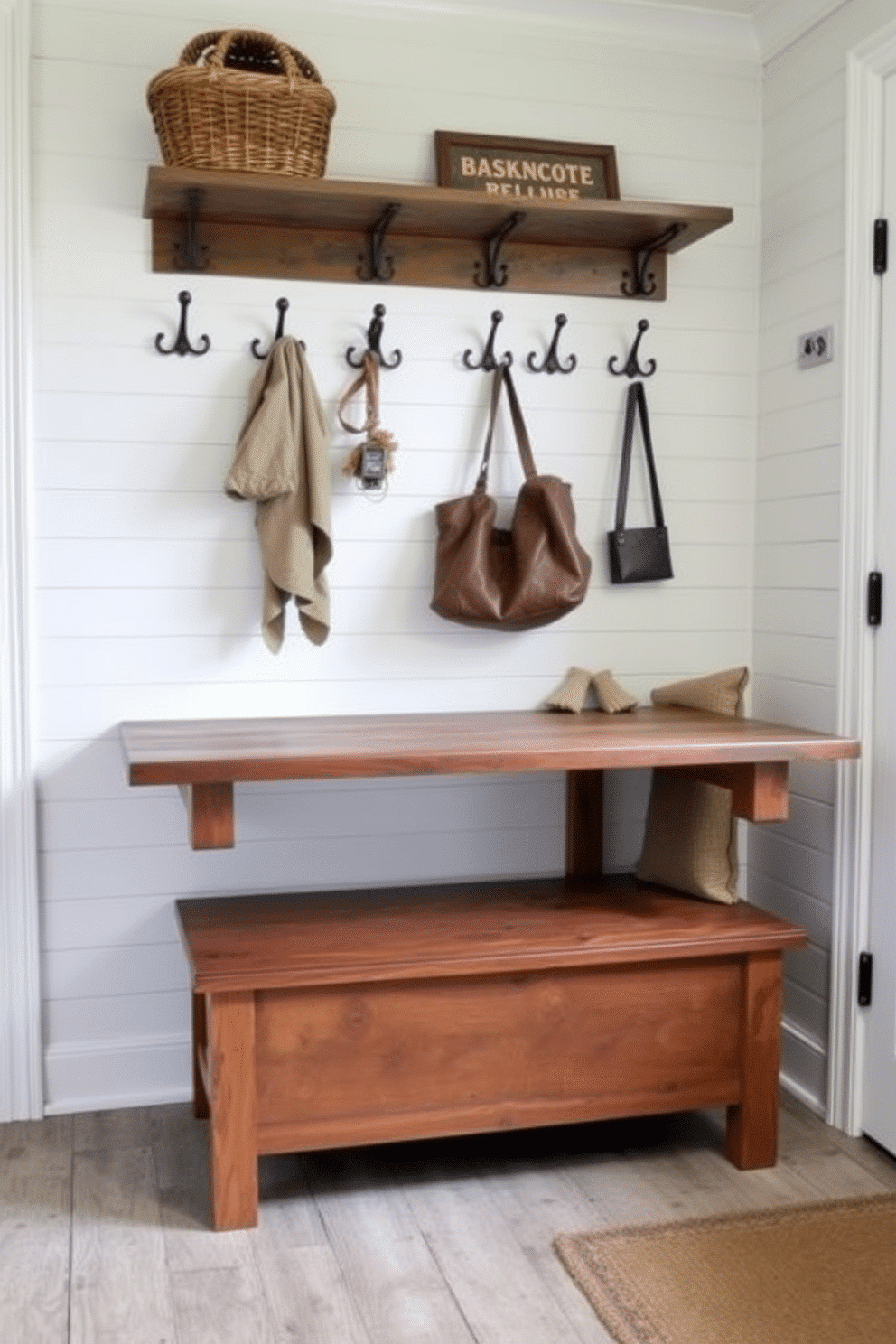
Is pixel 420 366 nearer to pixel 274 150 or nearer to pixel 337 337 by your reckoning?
pixel 337 337

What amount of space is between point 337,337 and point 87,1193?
1.79 m

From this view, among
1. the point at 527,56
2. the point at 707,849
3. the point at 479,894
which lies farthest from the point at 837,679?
the point at 527,56

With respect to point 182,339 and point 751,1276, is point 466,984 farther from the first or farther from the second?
point 182,339

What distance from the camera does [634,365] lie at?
3293 mm

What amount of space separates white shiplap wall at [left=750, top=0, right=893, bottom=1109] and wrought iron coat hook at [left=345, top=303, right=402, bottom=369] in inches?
34.2

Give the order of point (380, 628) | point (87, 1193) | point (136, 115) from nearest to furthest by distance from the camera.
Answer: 1. point (87, 1193)
2. point (136, 115)
3. point (380, 628)

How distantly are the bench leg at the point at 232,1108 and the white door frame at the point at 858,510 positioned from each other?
4.10 ft

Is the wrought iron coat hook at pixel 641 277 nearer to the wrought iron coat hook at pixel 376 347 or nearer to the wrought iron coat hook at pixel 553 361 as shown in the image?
the wrought iron coat hook at pixel 553 361

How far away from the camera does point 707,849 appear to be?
3.03m

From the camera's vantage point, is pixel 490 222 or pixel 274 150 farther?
pixel 490 222

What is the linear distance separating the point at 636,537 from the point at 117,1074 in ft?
5.38

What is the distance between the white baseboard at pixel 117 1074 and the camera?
10.3 ft

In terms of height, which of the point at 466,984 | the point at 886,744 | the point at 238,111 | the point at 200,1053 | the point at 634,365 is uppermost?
the point at 238,111

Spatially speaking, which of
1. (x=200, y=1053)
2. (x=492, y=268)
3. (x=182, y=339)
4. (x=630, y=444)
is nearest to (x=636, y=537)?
(x=630, y=444)
